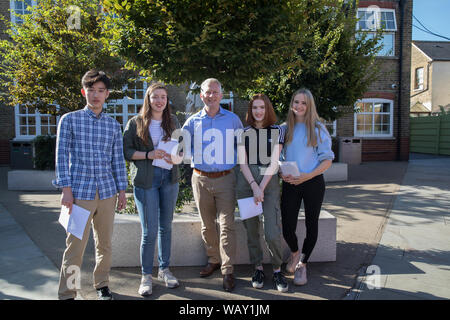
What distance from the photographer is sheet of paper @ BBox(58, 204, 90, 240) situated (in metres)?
2.60

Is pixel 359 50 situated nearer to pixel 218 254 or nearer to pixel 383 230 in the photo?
pixel 383 230

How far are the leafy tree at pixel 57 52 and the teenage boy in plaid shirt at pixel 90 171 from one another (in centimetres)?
628

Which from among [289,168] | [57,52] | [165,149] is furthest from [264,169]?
[57,52]

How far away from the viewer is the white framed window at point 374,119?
1505cm

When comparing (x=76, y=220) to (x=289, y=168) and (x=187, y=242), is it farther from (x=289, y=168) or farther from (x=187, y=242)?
(x=289, y=168)

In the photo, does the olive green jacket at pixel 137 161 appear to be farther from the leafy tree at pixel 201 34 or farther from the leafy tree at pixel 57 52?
the leafy tree at pixel 57 52

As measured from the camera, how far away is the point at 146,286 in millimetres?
3012

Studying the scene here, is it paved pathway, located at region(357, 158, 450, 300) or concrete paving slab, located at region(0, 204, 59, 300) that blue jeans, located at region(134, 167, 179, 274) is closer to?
concrete paving slab, located at region(0, 204, 59, 300)

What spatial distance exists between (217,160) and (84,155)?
1159mm

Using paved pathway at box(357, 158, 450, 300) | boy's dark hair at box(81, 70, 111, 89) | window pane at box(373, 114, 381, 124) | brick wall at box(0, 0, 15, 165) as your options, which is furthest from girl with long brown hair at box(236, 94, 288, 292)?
brick wall at box(0, 0, 15, 165)
